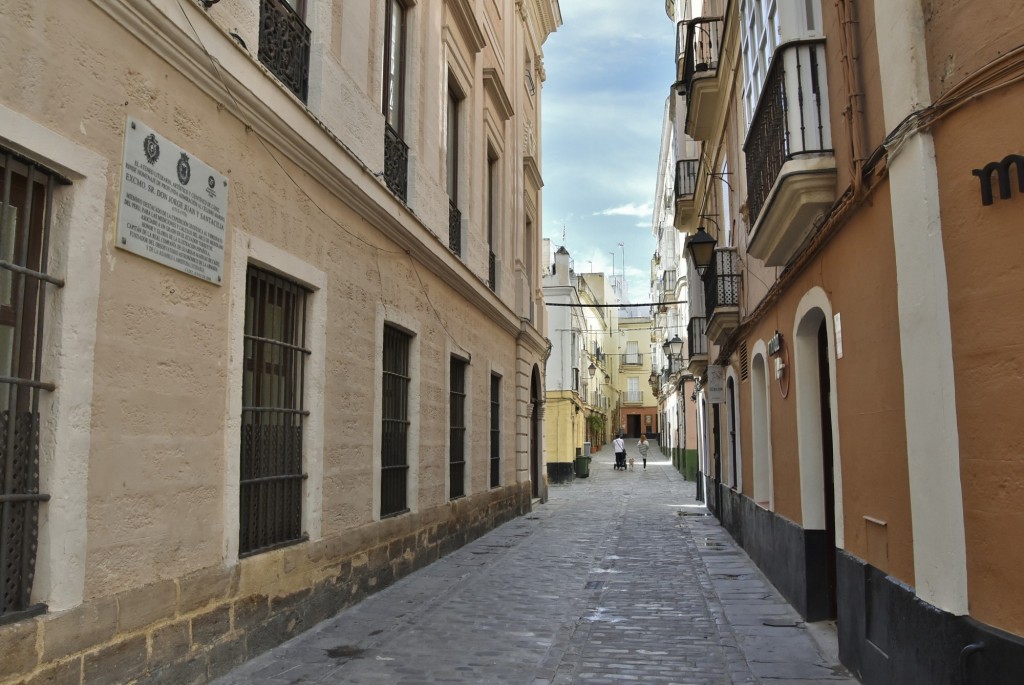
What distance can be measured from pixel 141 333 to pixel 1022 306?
174 inches

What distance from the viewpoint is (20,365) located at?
388cm

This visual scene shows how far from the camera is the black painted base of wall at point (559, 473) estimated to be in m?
29.4

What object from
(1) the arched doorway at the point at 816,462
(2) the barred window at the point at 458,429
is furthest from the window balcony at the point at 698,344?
(1) the arched doorway at the point at 816,462

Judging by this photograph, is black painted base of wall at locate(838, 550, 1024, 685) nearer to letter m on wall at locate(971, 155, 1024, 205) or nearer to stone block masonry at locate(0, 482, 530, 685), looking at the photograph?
letter m on wall at locate(971, 155, 1024, 205)

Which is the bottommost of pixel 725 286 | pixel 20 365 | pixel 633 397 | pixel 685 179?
pixel 20 365

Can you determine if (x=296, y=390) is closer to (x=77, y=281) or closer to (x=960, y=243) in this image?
(x=77, y=281)

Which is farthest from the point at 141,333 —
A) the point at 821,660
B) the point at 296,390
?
the point at 821,660

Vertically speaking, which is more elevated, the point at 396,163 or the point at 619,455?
the point at 396,163

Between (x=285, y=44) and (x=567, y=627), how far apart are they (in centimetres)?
538

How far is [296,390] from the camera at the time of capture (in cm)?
666

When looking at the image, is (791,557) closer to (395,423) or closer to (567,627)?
(567,627)

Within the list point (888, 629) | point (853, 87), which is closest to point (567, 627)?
point (888, 629)

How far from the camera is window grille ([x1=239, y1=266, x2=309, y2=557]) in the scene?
19.6 feet

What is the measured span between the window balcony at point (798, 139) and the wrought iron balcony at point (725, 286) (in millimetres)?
4969
